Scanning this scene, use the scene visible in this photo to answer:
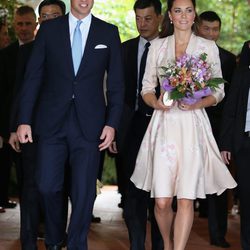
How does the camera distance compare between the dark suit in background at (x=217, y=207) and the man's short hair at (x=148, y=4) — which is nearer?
the man's short hair at (x=148, y=4)

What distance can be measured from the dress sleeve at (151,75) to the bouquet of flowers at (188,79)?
0.39 m

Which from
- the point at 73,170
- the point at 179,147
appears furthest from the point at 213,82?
the point at 73,170

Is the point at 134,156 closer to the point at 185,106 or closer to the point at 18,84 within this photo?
the point at 185,106

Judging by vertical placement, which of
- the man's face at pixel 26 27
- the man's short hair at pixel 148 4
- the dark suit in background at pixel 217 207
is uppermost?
the man's short hair at pixel 148 4

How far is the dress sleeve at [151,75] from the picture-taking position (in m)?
7.18

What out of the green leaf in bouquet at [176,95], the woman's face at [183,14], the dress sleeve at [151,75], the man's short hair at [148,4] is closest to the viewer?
the green leaf in bouquet at [176,95]

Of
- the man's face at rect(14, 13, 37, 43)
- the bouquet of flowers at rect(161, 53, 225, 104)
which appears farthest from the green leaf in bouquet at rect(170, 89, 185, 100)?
the man's face at rect(14, 13, 37, 43)

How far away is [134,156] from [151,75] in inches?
30.7

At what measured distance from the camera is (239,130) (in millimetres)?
7473

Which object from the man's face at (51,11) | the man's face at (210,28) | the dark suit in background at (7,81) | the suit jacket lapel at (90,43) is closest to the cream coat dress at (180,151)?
the suit jacket lapel at (90,43)

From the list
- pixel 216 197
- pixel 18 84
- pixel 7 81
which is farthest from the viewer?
pixel 7 81

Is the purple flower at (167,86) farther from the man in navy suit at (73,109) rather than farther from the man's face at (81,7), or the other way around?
the man's face at (81,7)

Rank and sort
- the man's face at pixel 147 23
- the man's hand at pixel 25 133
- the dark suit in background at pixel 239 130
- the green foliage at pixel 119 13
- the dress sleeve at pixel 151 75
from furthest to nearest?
the green foliage at pixel 119 13 → the man's face at pixel 147 23 → the dark suit in background at pixel 239 130 → the dress sleeve at pixel 151 75 → the man's hand at pixel 25 133

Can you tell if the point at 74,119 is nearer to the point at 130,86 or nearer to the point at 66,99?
the point at 66,99
